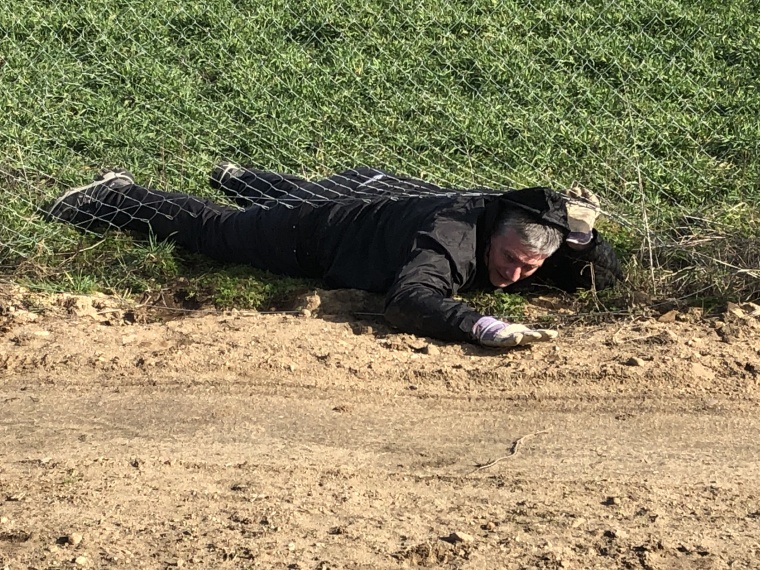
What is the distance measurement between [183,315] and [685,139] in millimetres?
3738

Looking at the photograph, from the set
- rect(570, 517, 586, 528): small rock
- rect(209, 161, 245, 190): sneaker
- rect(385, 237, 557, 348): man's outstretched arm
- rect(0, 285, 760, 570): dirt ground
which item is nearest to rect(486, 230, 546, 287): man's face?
rect(385, 237, 557, 348): man's outstretched arm

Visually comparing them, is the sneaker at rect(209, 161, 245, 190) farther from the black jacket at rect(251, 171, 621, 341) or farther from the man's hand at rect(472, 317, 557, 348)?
the man's hand at rect(472, 317, 557, 348)

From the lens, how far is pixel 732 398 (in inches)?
189

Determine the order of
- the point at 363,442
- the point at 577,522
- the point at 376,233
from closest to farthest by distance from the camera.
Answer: the point at 577,522, the point at 363,442, the point at 376,233

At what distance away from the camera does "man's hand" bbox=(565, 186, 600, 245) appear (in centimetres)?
578

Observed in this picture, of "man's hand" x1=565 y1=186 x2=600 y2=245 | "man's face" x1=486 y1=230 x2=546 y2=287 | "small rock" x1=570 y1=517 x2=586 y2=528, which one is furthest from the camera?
"man's hand" x1=565 y1=186 x2=600 y2=245

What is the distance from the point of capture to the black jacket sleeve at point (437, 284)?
17.1 feet

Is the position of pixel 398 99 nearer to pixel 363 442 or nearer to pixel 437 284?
pixel 437 284

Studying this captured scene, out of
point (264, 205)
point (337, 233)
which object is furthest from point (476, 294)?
point (264, 205)

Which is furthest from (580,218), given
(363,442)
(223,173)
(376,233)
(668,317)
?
(223,173)

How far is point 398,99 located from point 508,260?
9.87 ft

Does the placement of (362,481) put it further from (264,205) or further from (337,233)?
(264,205)

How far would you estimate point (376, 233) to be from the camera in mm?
5770

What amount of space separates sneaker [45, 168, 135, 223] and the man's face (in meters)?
2.32
